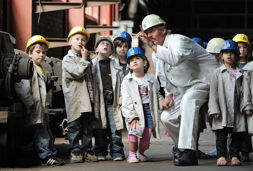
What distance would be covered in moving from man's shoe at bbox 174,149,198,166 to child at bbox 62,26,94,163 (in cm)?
132

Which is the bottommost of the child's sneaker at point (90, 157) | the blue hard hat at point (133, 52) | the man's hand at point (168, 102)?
the child's sneaker at point (90, 157)

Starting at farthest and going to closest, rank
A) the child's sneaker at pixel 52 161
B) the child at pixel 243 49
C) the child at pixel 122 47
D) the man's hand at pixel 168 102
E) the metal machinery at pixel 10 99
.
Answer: the child at pixel 243 49
the child at pixel 122 47
the man's hand at pixel 168 102
the child's sneaker at pixel 52 161
the metal machinery at pixel 10 99

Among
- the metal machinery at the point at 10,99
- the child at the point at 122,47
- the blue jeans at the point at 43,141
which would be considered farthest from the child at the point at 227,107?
the metal machinery at the point at 10,99

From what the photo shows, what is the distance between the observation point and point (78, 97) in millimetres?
9227

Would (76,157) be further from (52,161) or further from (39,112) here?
(39,112)

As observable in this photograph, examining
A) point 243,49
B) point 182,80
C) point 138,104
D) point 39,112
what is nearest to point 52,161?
point 39,112

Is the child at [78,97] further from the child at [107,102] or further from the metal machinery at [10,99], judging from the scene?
the metal machinery at [10,99]

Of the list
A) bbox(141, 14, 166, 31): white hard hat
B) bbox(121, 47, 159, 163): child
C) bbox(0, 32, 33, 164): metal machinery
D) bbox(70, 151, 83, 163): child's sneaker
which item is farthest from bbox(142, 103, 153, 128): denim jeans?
bbox(0, 32, 33, 164): metal machinery

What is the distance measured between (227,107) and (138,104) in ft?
3.82

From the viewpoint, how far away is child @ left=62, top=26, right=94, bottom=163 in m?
9.16

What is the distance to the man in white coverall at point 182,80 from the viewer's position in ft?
28.2

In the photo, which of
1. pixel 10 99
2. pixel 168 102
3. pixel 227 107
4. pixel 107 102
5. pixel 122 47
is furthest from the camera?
pixel 122 47

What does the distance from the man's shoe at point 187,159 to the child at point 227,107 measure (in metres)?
0.31

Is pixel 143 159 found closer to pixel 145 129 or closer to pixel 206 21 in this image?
pixel 145 129
